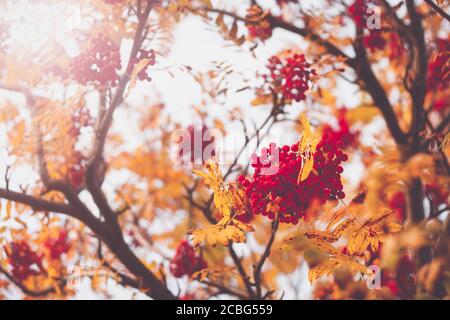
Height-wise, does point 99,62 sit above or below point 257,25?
below

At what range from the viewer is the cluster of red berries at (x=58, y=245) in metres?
4.78

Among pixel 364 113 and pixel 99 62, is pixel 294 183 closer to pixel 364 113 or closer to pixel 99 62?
pixel 99 62

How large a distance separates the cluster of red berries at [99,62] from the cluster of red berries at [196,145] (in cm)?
120

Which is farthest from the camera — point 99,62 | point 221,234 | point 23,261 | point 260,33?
point 23,261

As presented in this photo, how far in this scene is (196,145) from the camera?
4207 mm

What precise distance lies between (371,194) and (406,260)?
3672 millimetres

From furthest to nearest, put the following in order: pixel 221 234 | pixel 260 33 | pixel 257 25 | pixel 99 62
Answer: pixel 260 33 < pixel 257 25 < pixel 99 62 < pixel 221 234

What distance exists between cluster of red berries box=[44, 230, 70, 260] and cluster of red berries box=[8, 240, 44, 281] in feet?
1.14

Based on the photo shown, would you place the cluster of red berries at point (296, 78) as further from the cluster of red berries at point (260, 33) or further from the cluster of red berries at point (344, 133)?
the cluster of red berries at point (344, 133)

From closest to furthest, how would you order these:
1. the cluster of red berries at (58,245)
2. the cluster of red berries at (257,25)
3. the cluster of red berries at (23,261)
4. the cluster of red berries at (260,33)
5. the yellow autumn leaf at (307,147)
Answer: the yellow autumn leaf at (307,147) → the cluster of red berries at (257,25) → the cluster of red berries at (260,33) → the cluster of red berries at (23,261) → the cluster of red berries at (58,245)

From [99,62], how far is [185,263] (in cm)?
224

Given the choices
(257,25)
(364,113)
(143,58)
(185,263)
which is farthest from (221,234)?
(364,113)

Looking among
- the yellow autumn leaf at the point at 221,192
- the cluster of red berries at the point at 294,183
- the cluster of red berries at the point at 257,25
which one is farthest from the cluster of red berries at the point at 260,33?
the yellow autumn leaf at the point at 221,192
